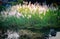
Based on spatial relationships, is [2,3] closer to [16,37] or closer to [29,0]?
[29,0]

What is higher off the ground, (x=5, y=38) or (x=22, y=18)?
(x=22, y=18)

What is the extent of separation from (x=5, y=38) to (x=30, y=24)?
1.04 feet

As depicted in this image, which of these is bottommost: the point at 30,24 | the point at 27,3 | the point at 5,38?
the point at 5,38

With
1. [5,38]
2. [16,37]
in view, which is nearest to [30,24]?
[16,37]

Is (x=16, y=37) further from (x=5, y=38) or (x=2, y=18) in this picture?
(x=2, y=18)

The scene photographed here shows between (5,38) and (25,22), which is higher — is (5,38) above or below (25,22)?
below

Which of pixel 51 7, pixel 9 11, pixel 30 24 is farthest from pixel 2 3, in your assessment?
pixel 51 7

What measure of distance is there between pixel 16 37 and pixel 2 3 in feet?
1.34

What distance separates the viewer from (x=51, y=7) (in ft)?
4.31

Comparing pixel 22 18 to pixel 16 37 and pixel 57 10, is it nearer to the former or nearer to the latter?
pixel 16 37

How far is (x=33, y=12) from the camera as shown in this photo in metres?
1.30

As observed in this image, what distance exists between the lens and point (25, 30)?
1289mm

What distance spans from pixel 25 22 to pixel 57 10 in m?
0.38

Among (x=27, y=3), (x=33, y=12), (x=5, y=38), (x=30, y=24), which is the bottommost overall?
(x=5, y=38)
